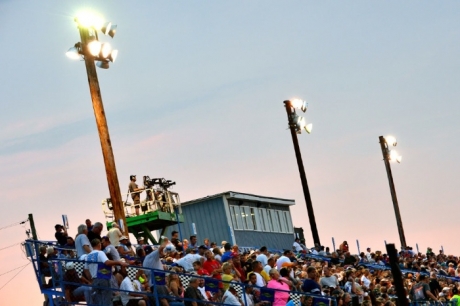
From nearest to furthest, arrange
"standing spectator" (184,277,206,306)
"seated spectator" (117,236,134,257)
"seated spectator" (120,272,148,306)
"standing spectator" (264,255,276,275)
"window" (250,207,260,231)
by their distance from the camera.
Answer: "seated spectator" (120,272,148,306), "standing spectator" (184,277,206,306), "seated spectator" (117,236,134,257), "standing spectator" (264,255,276,275), "window" (250,207,260,231)

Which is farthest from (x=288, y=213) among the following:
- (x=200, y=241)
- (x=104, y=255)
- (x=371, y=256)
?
(x=104, y=255)

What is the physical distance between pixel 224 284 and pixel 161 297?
8.03ft

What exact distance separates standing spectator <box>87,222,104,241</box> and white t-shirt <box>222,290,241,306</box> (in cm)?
290

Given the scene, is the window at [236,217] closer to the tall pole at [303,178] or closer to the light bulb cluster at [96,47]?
the tall pole at [303,178]

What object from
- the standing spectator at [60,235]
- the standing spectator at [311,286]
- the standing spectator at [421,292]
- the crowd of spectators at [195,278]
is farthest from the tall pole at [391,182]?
the standing spectator at [60,235]

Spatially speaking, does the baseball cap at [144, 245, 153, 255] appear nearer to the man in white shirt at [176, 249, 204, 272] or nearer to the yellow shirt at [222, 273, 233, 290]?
A: the man in white shirt at [176, 249, 204, 272]

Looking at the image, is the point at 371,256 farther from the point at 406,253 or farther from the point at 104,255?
the point at 104,255

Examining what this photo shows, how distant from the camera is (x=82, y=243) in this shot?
2294 cm

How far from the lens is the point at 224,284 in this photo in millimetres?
24328

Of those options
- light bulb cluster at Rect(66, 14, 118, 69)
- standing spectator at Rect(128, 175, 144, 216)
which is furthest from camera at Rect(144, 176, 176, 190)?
light bulb cluster at Rect(66, 14, 118, 69)

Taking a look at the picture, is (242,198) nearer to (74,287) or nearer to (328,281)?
(328,281)

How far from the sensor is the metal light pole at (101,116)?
29.0m

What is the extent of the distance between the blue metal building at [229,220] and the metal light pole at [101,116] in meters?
21.3

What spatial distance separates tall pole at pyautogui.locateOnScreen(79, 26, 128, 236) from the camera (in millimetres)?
28984
